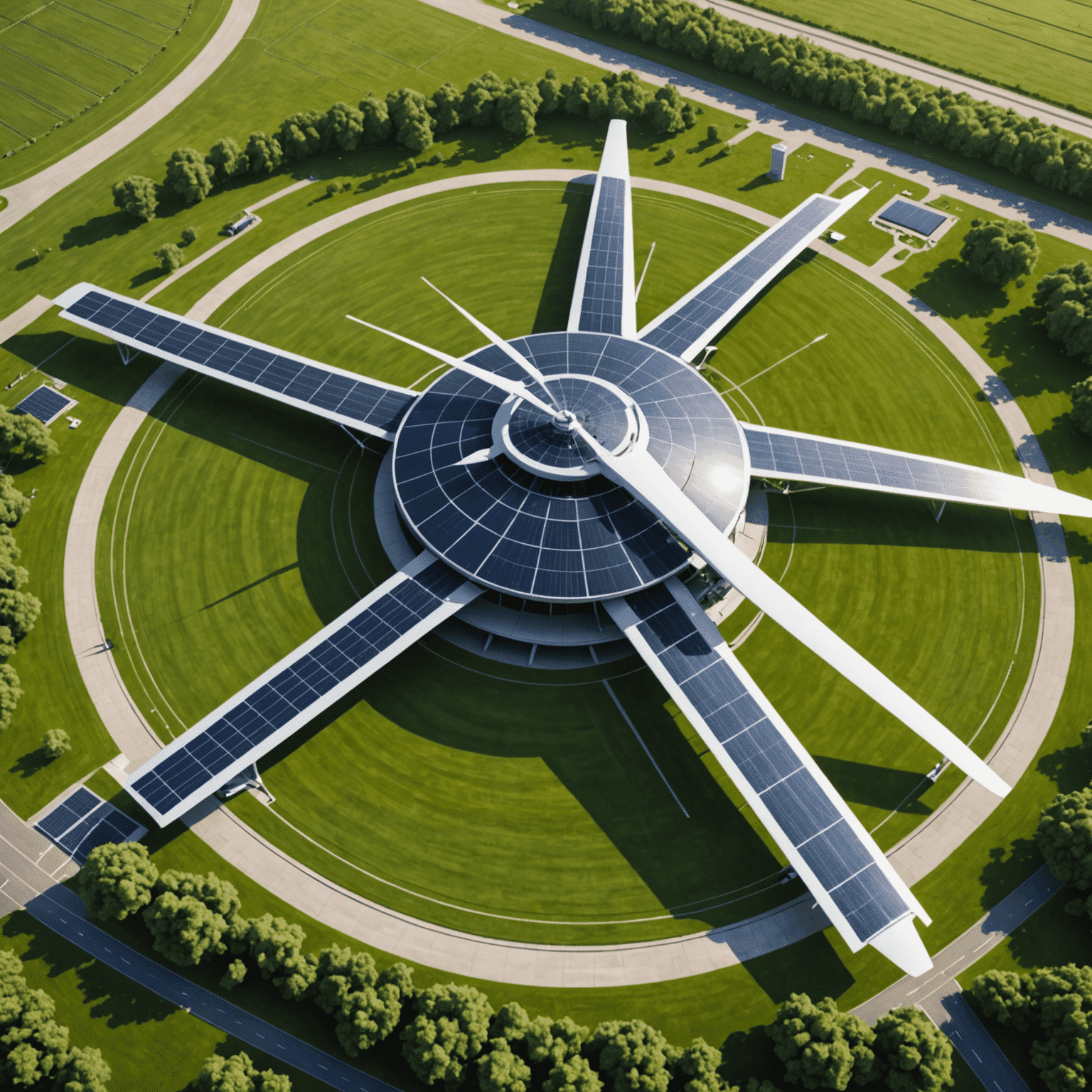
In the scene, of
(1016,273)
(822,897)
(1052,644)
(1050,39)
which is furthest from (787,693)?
(1050,39)

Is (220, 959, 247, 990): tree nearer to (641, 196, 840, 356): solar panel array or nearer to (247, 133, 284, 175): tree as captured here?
(641, 196, 840, 356): solar panel array

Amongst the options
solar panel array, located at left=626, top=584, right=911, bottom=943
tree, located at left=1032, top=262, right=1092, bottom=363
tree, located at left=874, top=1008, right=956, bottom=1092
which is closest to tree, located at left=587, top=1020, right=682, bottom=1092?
tree, located at left=874, top=1008, right=956, bottom=1092

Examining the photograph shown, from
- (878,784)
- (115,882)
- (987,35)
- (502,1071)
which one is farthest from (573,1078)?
(987,35)

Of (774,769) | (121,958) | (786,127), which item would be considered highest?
(786,127)

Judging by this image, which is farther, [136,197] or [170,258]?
[136,197]

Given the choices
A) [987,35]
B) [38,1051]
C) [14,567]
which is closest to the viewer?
[38,1051]

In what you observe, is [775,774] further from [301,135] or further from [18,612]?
[301,135]

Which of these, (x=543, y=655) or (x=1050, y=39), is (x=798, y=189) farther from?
(x=543, y=655)

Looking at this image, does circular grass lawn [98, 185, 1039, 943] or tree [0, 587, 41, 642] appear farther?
tree [0, 587, 41, 642]
